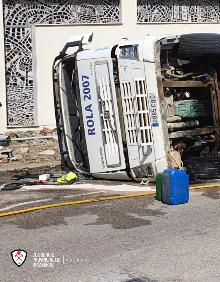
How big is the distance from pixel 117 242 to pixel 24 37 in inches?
373

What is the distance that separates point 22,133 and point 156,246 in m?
9.07

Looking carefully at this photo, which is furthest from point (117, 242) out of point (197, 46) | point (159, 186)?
point (197, 46)

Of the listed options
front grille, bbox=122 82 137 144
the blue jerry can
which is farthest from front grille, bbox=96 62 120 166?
the blue jerry can

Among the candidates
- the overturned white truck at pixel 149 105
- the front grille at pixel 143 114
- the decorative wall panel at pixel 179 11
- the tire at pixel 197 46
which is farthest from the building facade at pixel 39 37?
the front grille at pixel 143 114

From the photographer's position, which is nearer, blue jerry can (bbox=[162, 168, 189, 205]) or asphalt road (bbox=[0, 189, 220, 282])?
asphalt road (bbox=[0, 189, 220, 282])

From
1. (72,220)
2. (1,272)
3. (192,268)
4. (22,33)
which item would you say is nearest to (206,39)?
(72,220)

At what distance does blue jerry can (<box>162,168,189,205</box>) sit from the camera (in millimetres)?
7590

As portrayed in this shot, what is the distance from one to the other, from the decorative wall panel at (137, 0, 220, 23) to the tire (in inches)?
259

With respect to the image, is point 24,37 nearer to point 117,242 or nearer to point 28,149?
point 28,149

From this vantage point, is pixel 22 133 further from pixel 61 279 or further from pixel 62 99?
pixel 61 279

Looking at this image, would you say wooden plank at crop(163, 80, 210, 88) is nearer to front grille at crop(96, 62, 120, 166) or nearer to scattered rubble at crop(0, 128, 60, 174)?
front grille at crop(96, 62, 120, 166)

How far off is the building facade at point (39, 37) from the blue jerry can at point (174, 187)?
7380 mm

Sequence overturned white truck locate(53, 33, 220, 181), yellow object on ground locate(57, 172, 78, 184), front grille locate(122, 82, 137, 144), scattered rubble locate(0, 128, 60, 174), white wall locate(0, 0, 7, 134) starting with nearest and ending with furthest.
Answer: overturned white truck locate(53, 33, 220, 181) → front grille locate(122, 82, 137, 144) → yellow object on ground locate(57, 172, 78, 184) → scattered rubble locate(0, 128, 60, 174) → white wall locate(0, 0, 7, 134)

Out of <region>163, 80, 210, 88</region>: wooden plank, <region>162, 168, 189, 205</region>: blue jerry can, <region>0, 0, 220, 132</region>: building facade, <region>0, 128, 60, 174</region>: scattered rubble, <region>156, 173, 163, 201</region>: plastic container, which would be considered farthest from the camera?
<region>0, 0, 220, 132</region>: building facade
